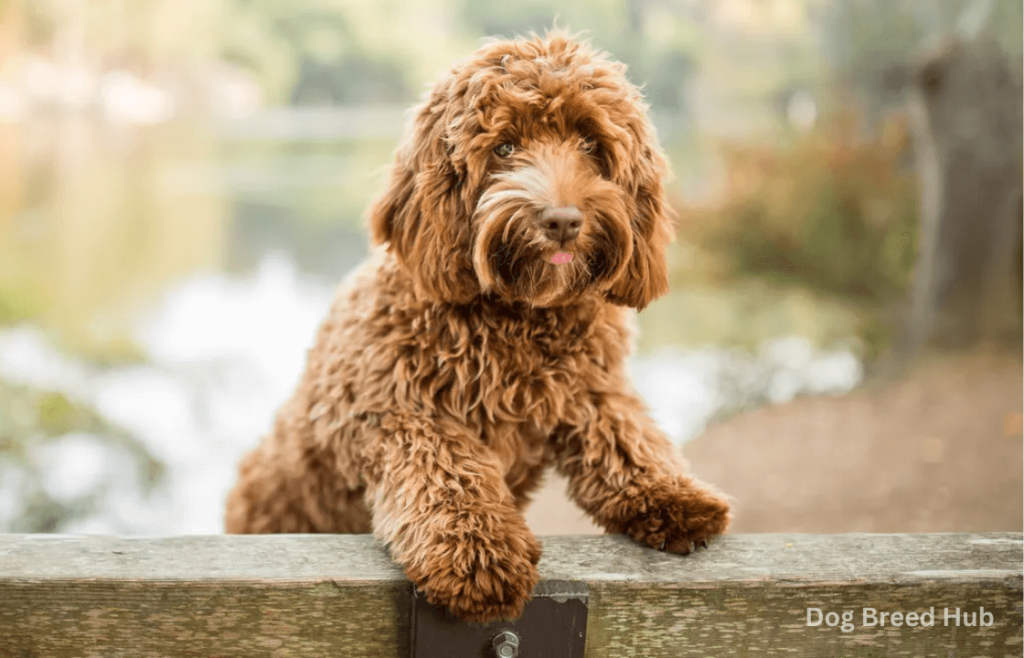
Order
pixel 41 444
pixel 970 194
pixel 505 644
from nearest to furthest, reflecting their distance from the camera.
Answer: pixel 505 644 → pixel 41 444 → pixel 970 194

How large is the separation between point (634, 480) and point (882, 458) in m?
3.27

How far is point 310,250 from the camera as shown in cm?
469

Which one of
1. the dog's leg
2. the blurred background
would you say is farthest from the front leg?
the blurred background

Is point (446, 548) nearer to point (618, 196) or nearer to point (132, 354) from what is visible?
point (618, 196)

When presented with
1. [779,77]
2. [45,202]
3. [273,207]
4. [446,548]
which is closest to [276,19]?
[273,207]

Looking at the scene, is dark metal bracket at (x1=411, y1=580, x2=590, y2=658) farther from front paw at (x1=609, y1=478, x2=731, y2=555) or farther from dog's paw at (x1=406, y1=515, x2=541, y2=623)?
front paw at (x1=609, y1=478, x2=731, y2=555)

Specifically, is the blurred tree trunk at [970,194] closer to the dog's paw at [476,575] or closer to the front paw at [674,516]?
the front paw at [674,516]

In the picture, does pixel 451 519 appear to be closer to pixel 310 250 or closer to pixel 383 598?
pixel 383 598

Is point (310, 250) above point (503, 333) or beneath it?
above

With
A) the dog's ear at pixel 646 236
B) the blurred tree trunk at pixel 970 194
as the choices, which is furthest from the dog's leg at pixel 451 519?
the blurred tree trunk at pixel 970 194

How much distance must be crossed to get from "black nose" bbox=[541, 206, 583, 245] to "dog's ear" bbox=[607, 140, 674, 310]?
0.19 meters

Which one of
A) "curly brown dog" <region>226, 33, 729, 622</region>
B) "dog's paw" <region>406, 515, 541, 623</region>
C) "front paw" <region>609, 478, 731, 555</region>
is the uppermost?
"curly brown dog" <region>226, 33, 729, 622</region>

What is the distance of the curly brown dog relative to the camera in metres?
1.62

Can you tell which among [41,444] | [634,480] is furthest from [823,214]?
[41,444]
